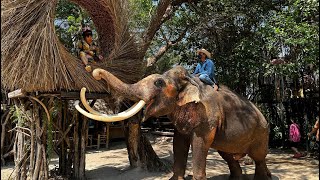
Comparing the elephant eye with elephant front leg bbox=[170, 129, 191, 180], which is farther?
elephant front leg bbox=[170, 129, 191, 180]

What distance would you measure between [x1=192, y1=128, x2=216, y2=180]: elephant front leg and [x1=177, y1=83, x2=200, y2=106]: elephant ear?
0.51m

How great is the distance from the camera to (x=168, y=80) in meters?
5.10

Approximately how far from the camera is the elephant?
4945mm

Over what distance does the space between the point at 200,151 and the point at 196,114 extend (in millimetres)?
544

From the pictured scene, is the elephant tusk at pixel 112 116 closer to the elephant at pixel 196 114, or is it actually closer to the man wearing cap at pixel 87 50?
the elephant at pixel 196 114

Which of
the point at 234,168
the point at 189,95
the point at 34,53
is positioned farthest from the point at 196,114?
the point at 34,53

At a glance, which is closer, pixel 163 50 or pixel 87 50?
pixel 87 50

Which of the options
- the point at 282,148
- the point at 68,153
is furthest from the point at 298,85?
the point at 68,153

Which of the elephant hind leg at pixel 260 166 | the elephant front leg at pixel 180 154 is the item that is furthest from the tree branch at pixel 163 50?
the elephant hind leg at pixel 260 166

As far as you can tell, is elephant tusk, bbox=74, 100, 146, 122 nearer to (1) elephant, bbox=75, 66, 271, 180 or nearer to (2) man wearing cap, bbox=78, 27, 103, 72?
(1) elephant, bbox=75, 66, 271, 180

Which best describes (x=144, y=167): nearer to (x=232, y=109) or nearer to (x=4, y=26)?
(x=232, y=109)

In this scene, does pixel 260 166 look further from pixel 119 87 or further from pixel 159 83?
pixel 119 87

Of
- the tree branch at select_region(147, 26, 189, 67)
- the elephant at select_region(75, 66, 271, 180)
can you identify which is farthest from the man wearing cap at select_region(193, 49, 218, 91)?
the tree branch at select_region(147, 26, 189, 67)

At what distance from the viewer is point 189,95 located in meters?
5.10
